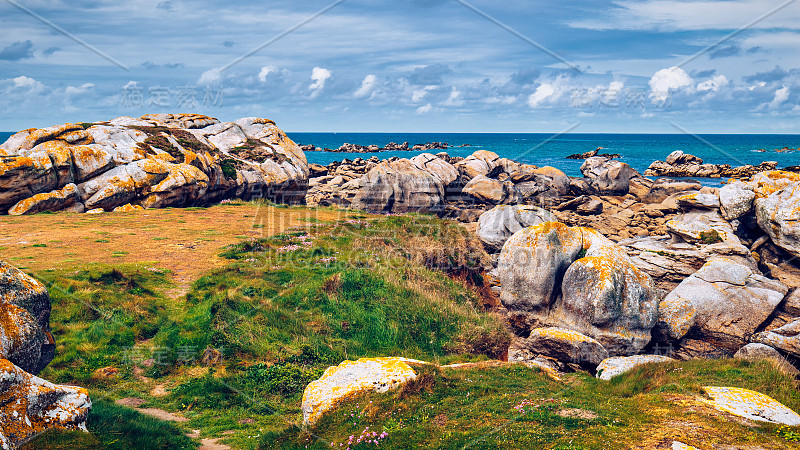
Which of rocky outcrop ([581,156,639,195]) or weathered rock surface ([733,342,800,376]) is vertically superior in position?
rocky outcrop ([581,156,639,195])

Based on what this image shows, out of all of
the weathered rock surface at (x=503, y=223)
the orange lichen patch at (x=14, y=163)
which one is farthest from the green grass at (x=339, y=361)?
the orange lichen patch at (x=14, y=163)

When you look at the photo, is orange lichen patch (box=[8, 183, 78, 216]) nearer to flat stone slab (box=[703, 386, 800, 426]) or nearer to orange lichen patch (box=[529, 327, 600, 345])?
orange lichen patch (box=[529, 327, 600, 345])

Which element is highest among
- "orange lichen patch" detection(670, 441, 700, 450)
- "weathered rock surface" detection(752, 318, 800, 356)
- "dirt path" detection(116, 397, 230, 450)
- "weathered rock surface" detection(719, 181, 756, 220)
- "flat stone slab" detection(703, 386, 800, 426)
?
"weathered rock surface" detection(719, 181, 756, 220)

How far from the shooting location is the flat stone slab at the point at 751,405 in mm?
8523

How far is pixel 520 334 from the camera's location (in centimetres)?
1908

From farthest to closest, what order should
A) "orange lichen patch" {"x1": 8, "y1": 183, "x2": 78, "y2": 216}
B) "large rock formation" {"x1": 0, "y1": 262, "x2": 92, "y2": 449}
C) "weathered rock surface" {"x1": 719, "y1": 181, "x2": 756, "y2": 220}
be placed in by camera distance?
"orange lichen patch" {"x1": 8, "y1": 183, "x2": 78, "y2": 216}
"weathered rock surface" {"x1": 719, "y1": 181, "x2": 756, "y2": 220}
"large rock formation" {"x1": 0, "y1": 262, "x2": 92, "y2": 449}

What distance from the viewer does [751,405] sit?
29.2 ft

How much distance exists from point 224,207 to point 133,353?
23090 millimetres

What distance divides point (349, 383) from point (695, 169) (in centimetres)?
9036

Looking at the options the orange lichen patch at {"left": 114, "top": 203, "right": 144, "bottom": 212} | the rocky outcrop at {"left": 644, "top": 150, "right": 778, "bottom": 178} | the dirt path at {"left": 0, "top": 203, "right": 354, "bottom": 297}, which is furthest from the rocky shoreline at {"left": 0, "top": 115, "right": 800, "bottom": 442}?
the rocky outcrop at {"left": 644, "top": 150, "right": 778, "bottom": 178}

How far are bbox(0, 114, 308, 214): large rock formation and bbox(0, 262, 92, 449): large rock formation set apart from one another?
23.7 meters

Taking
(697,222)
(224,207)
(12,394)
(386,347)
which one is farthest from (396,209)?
(12,394)

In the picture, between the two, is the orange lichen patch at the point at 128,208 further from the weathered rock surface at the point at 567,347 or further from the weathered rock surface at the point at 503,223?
the weathered rock surface at the point at 567,347

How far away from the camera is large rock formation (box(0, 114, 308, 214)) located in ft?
94.5
